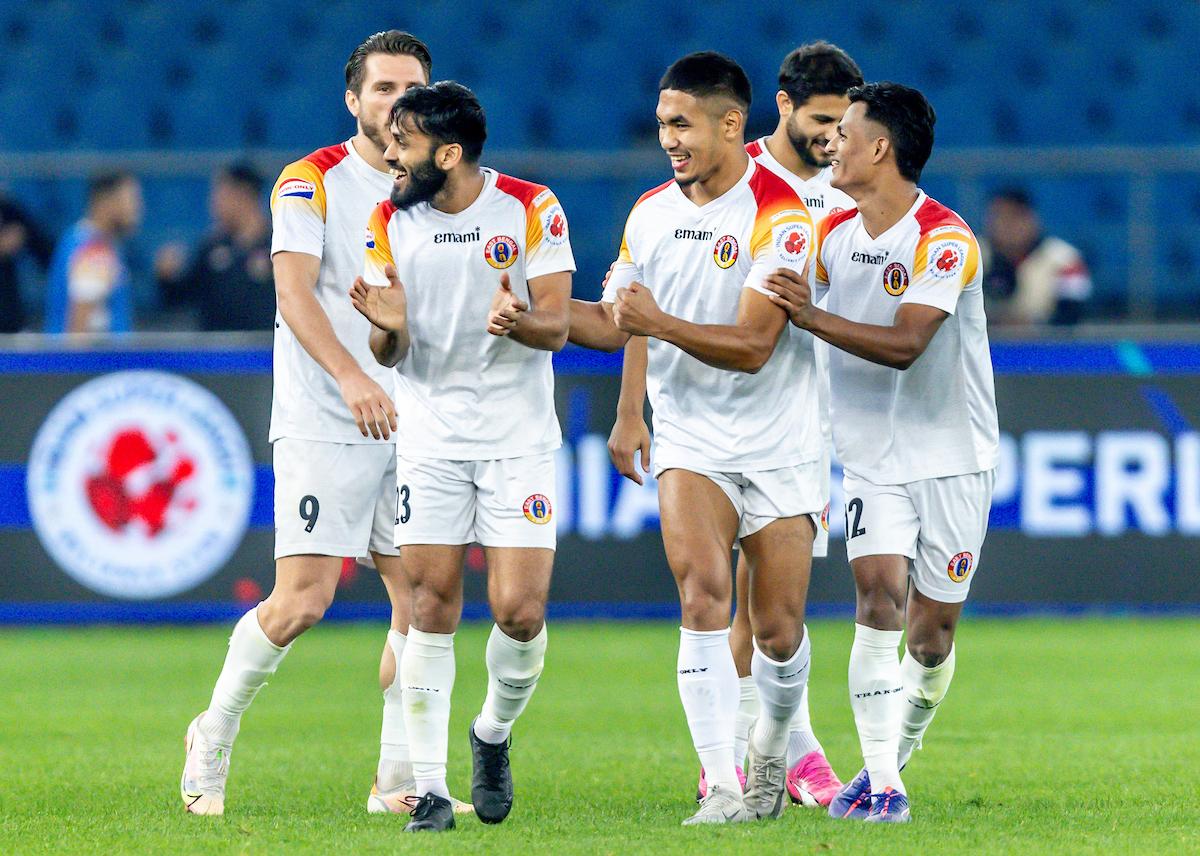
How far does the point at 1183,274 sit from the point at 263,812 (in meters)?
8.50

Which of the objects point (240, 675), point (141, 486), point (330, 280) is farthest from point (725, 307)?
point (141, 486)

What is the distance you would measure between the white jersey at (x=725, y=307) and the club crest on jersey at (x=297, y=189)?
3.14 ft

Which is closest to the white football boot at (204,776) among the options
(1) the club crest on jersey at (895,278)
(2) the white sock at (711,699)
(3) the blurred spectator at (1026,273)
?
(2) the white sock at (711,699)

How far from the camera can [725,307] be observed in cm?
526

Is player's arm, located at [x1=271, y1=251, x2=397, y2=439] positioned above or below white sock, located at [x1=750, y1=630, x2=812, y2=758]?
above

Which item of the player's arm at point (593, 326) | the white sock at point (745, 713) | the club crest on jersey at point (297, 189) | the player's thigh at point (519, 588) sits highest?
the club crest on jersey at point (297, 189)

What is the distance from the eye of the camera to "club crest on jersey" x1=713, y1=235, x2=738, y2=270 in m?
5.23

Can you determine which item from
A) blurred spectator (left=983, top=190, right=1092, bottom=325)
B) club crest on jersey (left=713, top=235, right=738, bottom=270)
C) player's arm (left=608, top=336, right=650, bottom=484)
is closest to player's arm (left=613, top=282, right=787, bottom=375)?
club crest on jersey (left=713, top=235, right=738, bottom=270)

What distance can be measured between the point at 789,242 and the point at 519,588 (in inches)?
48.3

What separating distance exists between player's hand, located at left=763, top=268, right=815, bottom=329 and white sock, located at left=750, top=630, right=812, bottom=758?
37.1 inches

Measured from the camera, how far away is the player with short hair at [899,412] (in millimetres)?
5227

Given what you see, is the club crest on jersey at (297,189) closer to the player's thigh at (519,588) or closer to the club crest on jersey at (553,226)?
the club crest on jersey at (553,226)

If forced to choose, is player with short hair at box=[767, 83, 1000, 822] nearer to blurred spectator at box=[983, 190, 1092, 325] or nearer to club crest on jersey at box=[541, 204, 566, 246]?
club crest on jersey at box=[541, 204, 566, 246]

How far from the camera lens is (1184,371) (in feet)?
33.1
